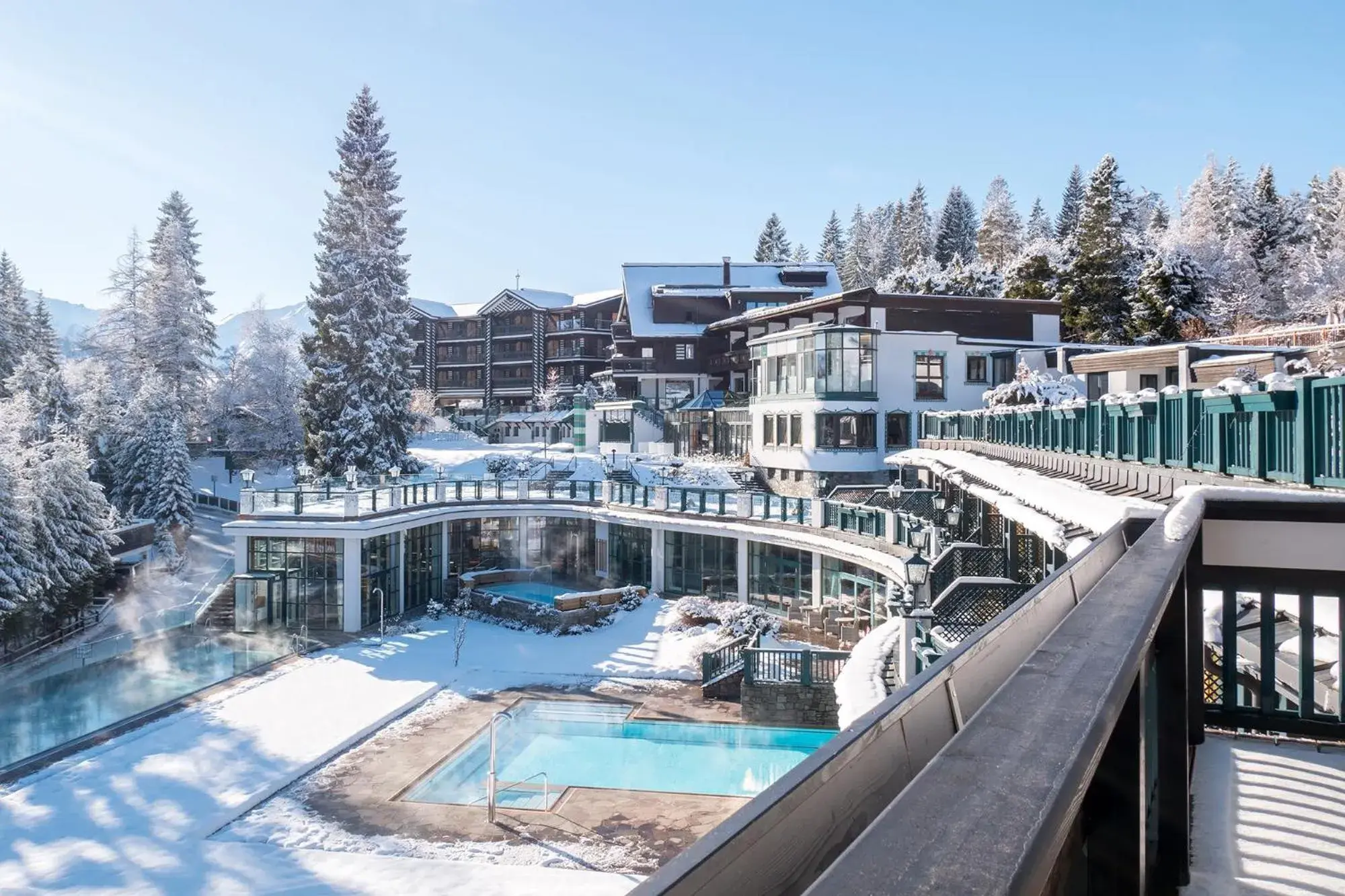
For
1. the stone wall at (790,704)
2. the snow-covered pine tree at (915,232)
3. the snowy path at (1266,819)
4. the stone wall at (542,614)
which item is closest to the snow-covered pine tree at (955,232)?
the snow-covered pine tree at (915,232)

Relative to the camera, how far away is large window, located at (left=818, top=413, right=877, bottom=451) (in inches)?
1438

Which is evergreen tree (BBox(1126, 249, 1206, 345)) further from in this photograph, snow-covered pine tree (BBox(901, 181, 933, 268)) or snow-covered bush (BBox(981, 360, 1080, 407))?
snow-covered pine tree (BBox(901, 181, 933, 268))

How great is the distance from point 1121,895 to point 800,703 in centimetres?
2013

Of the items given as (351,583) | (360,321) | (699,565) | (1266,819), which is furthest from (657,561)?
(1266,819)

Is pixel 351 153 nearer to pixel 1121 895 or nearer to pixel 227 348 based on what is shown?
pixel 227 348

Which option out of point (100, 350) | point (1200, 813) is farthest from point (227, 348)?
point (1200, 813)

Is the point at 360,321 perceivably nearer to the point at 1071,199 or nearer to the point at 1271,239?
the point at 1271,239

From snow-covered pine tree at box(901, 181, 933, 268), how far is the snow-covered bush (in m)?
49.1

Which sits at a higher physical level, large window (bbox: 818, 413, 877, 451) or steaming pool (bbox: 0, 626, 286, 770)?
large window (bbox: 818, 413, 877, 451)

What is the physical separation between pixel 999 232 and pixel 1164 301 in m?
35.2

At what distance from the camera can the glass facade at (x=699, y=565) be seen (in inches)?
1212

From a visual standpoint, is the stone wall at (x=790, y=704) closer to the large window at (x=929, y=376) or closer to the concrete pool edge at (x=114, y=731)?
the concrete pool edge at (x=114, y=731)

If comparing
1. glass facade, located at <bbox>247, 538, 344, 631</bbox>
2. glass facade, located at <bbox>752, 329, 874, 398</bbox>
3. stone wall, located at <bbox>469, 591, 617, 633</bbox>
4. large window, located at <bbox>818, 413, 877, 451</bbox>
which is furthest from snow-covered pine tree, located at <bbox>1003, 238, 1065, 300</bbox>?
glass facade, located at <bbox>247, 538, 344, 631</bbox>

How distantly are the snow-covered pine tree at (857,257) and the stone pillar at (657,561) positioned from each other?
5087cm
